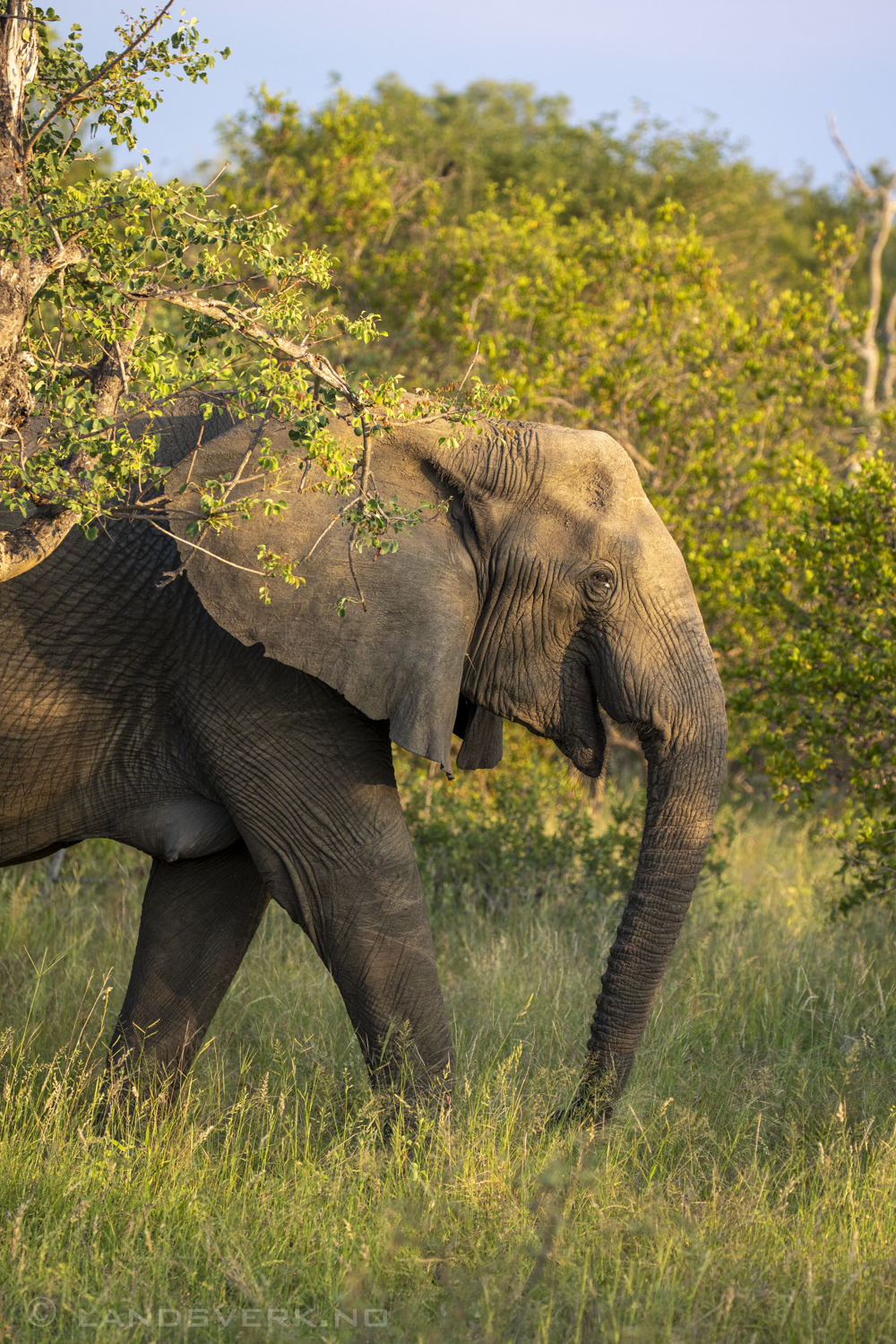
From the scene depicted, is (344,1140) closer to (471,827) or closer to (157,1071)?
(157,1071)

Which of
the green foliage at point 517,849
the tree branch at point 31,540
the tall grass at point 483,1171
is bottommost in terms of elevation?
the tall grass at point 483,1171

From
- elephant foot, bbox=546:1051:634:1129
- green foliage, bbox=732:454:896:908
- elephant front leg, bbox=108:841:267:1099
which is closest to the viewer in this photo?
elephant foot, bbox=546:1051:634:1129

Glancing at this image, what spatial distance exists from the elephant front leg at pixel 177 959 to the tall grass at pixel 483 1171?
168 millimetres

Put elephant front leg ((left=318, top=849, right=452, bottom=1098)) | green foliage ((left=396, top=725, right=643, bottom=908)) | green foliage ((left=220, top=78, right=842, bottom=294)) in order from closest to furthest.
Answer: elephant front leg ((left=318, top=849, right=452, bottom=1098)) < green foliage ((left=396, top=725, right=643, bottom=908)) < green foliage ((left=220, top=78, right=842, bottom=294))

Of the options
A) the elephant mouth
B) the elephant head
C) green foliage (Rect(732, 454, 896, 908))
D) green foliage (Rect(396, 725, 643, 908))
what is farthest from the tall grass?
the elephant mouth

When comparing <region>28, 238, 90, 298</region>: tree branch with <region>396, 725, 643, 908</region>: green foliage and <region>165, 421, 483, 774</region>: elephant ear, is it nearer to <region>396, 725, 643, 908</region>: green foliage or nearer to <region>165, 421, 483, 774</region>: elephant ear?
<region>165, 421, 483, 774</region>: elephant ear

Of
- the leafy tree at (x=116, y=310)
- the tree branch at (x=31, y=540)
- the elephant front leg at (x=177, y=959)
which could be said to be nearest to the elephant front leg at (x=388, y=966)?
the elephant front leg at (x=177, y=959)

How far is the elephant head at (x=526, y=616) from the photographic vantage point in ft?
12.1

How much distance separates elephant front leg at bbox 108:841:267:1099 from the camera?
14.5 ft

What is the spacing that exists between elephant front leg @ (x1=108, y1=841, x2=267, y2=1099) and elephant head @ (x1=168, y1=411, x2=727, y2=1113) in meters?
1.07
